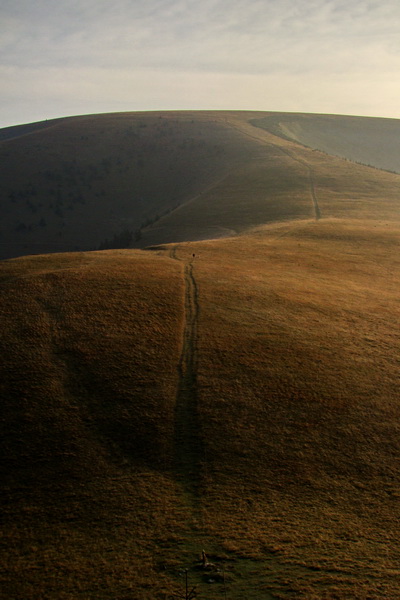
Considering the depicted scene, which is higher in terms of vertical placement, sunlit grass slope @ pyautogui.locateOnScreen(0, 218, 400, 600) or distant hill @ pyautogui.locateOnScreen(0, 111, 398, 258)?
distant hill @ pyautogui.locateOnScreen(0, 111, 398, 258)

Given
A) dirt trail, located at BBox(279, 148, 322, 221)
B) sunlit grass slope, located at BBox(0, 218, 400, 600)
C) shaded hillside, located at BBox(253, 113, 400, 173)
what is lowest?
sunlit grass slope, located at BBox(0, 218, 400, 600)

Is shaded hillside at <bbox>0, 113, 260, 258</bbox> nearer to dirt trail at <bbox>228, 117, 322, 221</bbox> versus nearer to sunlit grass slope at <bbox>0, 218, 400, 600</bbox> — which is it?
dirt trail at <bbox>228, 117, 322, 221</bbox>

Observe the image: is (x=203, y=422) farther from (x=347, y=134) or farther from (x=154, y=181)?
(x=347, y=134)

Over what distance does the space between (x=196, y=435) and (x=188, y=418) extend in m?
1.03

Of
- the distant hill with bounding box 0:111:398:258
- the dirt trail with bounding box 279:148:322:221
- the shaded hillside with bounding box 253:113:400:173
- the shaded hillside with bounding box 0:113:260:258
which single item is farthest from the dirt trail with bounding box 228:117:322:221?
the shaded hillside with bounding box 253:113:400:173

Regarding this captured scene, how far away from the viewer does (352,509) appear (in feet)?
57.2

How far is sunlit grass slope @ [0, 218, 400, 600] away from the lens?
15.3m

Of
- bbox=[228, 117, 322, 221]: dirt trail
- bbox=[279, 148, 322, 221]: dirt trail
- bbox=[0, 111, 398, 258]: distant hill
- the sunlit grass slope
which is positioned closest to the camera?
the sunlit grass slope

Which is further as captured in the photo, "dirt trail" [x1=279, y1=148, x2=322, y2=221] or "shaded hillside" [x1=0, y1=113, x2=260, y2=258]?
"shaded hillside" [x1=0, y1=113, x2=260, y2=258]

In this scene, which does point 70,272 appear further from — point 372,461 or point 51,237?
point 51,237

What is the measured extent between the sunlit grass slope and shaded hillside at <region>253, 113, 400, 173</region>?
111030mm

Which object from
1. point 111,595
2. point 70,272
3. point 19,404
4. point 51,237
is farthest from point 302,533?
point 51,237

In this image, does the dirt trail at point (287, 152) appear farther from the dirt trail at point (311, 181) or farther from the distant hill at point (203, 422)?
the distant hill at point (203, 422)

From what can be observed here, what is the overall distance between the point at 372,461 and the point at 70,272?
21.7m
